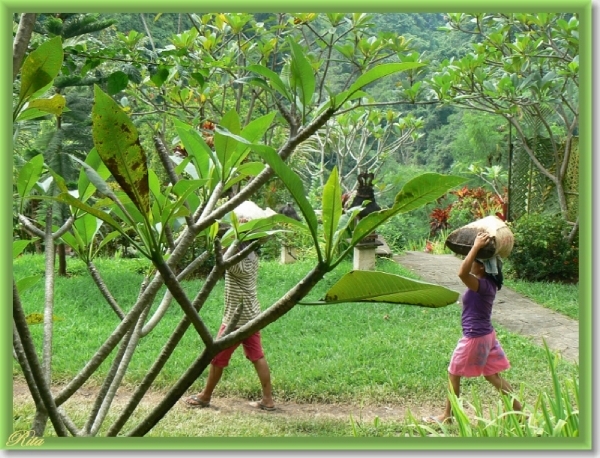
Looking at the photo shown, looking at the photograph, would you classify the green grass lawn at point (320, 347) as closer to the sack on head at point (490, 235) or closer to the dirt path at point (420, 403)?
the dirt path at point (420, 403)

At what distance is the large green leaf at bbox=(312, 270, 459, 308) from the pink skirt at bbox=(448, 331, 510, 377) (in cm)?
121

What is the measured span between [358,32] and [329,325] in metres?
1.37

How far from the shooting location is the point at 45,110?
19.7 inches

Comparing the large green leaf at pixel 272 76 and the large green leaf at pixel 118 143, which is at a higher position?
the large green leaf at pixel 272 76

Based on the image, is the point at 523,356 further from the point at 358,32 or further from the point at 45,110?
the point at 45,110

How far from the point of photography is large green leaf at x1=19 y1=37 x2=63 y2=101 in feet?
1.47

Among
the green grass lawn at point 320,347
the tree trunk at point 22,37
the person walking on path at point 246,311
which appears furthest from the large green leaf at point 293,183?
the green grass lawn at point 320,347

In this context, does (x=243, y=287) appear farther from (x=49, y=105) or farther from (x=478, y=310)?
(x=49, y=105)

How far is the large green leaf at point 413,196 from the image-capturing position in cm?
39

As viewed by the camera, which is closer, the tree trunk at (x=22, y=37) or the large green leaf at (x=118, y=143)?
the large green leaf at (x=118, y=143)

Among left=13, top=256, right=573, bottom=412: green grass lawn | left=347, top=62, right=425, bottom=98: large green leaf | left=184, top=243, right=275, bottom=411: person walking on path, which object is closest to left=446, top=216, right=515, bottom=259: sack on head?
left=13, top=256, right=573, bottom=412: green grass lawn

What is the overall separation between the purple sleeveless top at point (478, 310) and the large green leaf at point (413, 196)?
3.95 feet

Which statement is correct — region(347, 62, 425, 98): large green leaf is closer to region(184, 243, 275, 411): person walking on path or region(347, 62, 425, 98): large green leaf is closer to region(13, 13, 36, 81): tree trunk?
region(13, 13, 36, 81): tree trunk

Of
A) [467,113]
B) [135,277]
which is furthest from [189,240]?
[467,113]
